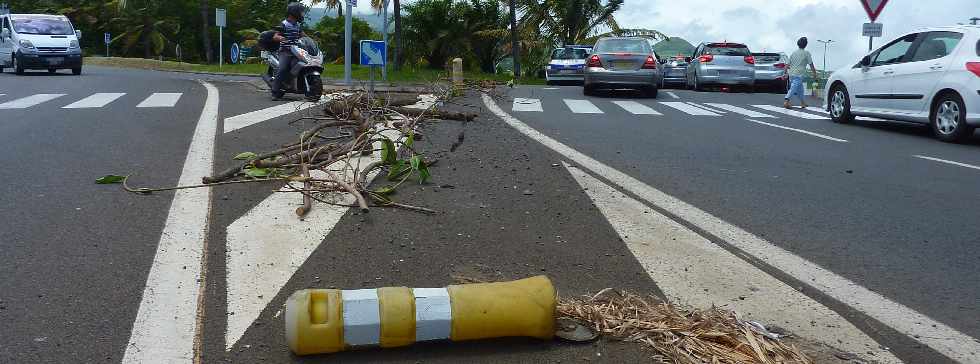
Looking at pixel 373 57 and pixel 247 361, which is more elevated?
pixel 373 57

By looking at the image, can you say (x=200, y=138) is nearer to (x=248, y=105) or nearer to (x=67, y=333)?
(x=248, y=105)

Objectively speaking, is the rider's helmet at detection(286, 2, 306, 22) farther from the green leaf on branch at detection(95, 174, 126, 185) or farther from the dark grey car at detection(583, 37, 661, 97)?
the green leaf on branch at detection(95, 174, 126, 185)

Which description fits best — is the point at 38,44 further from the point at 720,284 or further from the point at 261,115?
the point at 720,284

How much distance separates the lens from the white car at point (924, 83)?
12211 millimetres

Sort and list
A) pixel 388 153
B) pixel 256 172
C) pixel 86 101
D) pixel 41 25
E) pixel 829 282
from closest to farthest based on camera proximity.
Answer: pixel 829 282 → pixel 256 172 → pixel 388 153 → pixel 86 101 → pixel 41 25

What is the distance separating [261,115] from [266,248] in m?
7.33

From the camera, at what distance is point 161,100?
46.4 feet

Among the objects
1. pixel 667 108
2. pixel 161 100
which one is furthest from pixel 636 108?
pixel 161 100

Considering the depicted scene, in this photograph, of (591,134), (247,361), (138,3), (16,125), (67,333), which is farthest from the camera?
(138,3)

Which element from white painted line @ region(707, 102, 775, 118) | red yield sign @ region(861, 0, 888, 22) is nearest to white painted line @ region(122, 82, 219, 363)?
white painted line @ region(707, 102, 775, 118)

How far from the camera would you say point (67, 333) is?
3.50 meters

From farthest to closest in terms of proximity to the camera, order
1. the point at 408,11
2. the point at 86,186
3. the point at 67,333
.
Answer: the point at 408,11, the point at 86,186, the point at 67,333

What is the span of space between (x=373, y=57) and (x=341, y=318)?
488 inches

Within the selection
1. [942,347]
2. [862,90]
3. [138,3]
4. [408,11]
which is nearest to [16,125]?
[942,347]
